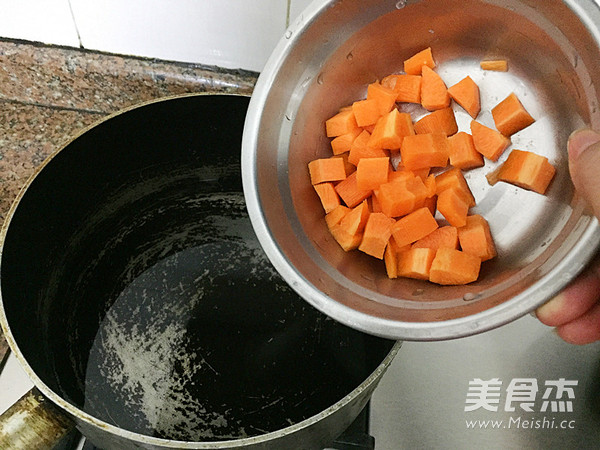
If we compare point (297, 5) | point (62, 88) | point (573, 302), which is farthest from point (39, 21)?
point (573, 302)

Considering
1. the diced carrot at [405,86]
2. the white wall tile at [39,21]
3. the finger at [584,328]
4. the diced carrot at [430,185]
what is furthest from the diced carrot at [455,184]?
the white wall tile at [39,21]

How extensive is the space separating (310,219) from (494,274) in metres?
0.22

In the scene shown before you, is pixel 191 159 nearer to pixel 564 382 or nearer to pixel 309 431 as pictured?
pixel 309 431

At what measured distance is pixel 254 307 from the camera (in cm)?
97

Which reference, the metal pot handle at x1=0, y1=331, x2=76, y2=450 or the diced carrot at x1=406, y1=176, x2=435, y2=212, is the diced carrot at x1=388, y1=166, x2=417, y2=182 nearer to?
the diced carrot at x1=406, y1=176, x2=435, y2=212

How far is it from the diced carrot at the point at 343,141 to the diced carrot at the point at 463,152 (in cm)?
12

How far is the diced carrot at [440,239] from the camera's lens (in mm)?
635

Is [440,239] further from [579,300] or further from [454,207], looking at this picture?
[579,300]

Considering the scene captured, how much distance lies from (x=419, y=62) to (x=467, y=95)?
0.07 metres

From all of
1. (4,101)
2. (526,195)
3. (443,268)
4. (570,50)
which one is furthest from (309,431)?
(4,101)

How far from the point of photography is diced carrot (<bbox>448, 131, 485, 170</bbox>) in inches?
25.7

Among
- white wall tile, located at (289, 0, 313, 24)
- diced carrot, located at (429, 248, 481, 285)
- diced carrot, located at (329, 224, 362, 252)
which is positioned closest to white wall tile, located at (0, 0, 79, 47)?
white wall tile, located at (289, 0, 313, 24)

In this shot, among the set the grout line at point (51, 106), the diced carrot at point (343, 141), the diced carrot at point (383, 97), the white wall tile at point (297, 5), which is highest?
the white wall tile at point (297, 5)

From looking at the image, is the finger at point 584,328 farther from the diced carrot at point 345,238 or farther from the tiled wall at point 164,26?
the tiled wall at point 164,26
